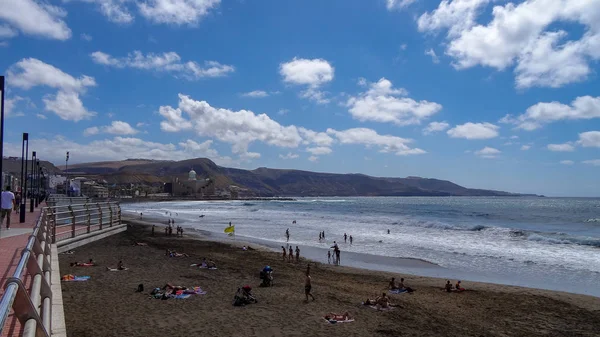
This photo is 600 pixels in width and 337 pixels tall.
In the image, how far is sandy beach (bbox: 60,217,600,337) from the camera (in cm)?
959

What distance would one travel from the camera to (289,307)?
39.0 feet

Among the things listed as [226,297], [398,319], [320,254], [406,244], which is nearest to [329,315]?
[398,319]

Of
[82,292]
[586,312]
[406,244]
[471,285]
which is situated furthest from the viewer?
[406,244]

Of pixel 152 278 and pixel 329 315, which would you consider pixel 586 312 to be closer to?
pixel 329 315

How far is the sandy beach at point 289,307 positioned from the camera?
959cm

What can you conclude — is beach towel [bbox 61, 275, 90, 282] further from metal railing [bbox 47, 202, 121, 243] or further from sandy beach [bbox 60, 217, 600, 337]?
metal railing [bbox 47, 202, 121, 243]

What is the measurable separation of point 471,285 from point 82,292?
13.6m

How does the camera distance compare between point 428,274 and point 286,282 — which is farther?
point 428,274

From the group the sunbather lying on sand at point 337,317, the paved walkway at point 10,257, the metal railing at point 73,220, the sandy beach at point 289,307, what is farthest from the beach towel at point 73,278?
the sunbather lying on sand at point 337,317

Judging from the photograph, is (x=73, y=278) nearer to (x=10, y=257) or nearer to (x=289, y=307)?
(x=10, y=257)

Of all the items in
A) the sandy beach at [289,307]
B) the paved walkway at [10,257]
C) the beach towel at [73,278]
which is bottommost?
the sandy beach at [289,307]

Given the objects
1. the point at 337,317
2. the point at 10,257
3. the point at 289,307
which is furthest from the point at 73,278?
the point at 337,317

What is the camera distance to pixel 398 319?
11.5 meters

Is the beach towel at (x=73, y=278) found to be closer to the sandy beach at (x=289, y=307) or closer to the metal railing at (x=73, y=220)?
the sandy beach at (x=289, y=307)
